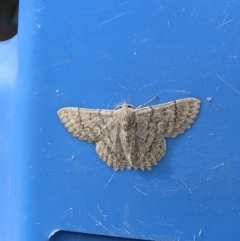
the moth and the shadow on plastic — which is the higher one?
the moth

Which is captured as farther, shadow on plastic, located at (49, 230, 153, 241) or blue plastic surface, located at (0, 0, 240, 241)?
shadow on plastic, located at (49, 230, 153, 241)

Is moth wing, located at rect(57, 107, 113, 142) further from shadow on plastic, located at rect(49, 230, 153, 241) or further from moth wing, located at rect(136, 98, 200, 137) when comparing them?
shadow on plastic, located at rect(49, 230, 153, 241)

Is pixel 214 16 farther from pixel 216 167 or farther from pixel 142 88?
pixel 216 167

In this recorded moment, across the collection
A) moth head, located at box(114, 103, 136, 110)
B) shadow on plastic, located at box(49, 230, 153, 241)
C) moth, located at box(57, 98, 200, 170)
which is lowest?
shadow on plastic, located at box(49, 230, 153, 241)

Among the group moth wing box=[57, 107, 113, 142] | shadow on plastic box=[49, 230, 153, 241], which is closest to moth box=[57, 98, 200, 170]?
moth wing box=[57, 107, 113, 142]

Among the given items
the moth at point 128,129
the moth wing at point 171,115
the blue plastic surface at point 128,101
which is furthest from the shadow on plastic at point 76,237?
the moth wing at point 171,115

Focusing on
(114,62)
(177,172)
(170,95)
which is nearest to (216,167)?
(177,172)
